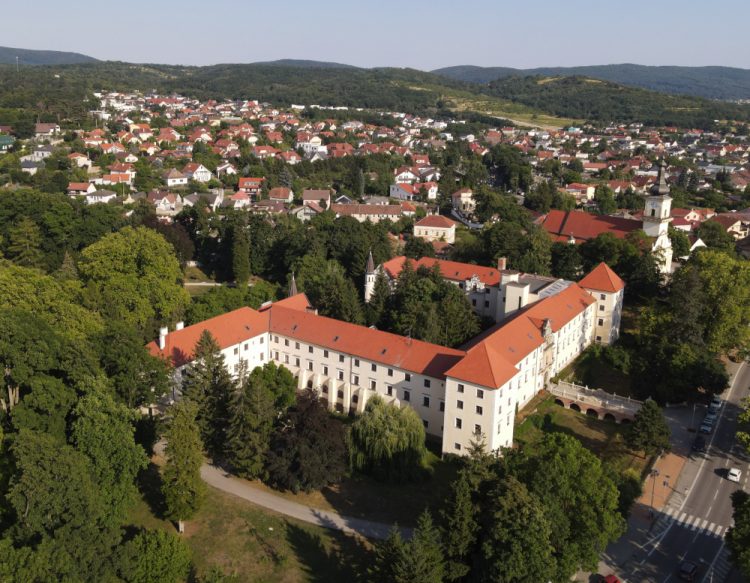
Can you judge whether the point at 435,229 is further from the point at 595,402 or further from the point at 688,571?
the point at 688,571

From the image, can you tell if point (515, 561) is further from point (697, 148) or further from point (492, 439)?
point (697, 148)

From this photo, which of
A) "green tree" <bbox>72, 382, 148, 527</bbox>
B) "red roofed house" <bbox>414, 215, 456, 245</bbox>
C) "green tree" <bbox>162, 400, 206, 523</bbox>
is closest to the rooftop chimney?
"green tree" <bbox>72, 382, 148, 527</bbox>

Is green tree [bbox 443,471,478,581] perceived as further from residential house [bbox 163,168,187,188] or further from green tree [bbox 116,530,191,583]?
residential house [bbox 163,168,187,188]

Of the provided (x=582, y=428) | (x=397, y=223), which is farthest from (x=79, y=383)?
(x=397, y=223)

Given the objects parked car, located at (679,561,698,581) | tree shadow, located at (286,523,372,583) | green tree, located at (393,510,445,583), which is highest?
green tree, located at (393,510,445,583)

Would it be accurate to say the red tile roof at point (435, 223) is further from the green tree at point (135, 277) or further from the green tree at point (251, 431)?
the green tree at point (251, 431)

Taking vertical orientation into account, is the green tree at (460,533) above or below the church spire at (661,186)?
below

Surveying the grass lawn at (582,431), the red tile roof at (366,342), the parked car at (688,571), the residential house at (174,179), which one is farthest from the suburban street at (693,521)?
the residential house at (174,179)
